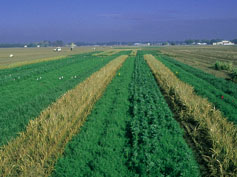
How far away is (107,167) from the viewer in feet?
17.1

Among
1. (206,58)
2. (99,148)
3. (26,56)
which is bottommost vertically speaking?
(99,148)

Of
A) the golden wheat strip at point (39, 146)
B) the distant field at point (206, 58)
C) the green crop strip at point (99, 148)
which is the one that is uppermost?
the distant field at point (206, 58)

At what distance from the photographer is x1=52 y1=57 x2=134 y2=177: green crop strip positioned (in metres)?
5.14

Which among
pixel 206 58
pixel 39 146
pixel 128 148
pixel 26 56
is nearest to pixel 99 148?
pixel 128 148

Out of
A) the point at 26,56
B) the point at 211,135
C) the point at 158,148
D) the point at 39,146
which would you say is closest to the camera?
the point at 39,146

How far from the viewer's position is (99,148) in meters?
6.12

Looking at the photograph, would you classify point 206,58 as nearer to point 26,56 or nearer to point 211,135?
point 211,135

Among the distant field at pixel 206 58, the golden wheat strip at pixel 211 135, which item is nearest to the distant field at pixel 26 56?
the golden wheat strip at pixel 211 135

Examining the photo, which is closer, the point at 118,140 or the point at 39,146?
the point at 39,146

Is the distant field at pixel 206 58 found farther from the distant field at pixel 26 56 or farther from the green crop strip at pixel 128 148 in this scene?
the distant field at pixel 26 56

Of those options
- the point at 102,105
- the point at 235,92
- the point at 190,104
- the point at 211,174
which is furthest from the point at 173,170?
the point at 235,92

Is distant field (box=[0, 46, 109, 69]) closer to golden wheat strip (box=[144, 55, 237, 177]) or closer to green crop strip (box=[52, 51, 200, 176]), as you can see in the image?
green crop strip (box=[52, 51, 200, 176])

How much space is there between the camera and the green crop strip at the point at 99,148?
5.14 metres

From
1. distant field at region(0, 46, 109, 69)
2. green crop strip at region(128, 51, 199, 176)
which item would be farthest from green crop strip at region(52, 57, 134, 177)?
distant field at region(0, 46, 109, 69)
